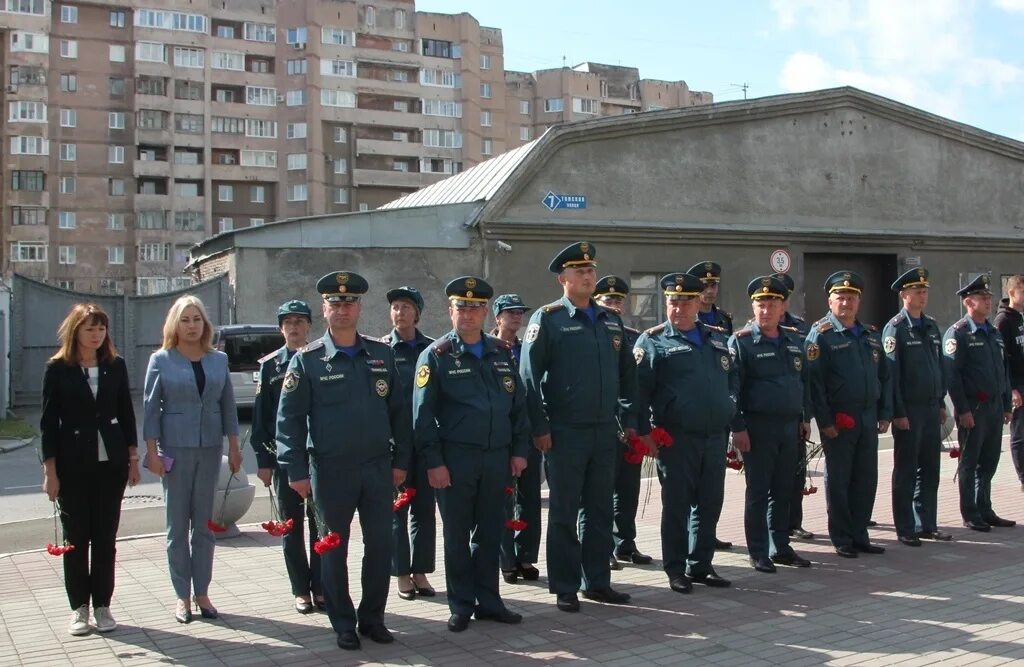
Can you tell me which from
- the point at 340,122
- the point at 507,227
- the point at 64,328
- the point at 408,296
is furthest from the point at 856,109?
the point at 340,122

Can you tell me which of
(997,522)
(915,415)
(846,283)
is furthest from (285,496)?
(997,522)

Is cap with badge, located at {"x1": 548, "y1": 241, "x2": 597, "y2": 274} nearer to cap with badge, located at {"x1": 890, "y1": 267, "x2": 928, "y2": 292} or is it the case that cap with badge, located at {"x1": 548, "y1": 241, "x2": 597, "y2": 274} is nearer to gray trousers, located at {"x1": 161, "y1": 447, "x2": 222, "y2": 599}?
gray trousers, located at {"x1": 161, "y1": 447, "x2": 222, "y2": 599}

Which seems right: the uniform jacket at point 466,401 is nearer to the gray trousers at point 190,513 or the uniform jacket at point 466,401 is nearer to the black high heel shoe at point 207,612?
the gray trousers at point 190,513

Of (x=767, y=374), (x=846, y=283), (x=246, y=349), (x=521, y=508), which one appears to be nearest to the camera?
(x=521, y=508)

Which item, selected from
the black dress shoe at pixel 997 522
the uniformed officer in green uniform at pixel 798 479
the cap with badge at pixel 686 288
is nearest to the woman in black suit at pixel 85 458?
the cap with badge at pixel 686 288

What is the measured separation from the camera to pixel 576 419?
6.67 meters

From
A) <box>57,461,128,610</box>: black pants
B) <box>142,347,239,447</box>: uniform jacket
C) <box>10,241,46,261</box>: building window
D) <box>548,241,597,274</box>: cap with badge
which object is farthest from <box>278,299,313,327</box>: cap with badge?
<box>10,241,46,261</box>: building window

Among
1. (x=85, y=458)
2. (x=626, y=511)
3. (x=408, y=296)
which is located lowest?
(x=626, y=511)

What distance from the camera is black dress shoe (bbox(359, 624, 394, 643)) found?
237 inches

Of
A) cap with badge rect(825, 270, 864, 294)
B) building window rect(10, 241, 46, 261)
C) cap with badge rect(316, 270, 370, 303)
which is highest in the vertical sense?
building window rect(10, 241, 46, 261)

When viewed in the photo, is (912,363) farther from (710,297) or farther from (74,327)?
(74,327)

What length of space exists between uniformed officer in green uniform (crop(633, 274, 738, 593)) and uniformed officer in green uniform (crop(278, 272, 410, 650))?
6.47 feet

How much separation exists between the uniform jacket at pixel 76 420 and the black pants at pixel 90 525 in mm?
74

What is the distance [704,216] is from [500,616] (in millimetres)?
21155
